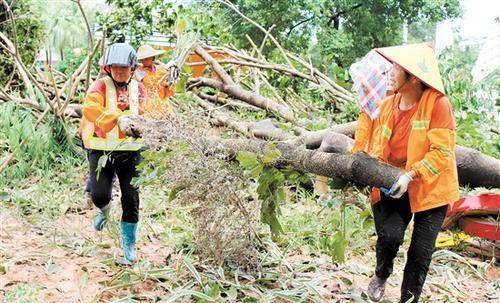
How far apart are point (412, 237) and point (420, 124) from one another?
1.98 feet

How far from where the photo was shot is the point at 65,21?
21484 millimetres

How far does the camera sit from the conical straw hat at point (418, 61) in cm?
316

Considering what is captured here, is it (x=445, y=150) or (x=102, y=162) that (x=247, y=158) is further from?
(x=102, y=162)

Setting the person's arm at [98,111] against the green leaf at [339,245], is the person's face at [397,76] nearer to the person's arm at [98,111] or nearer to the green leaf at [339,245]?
the green leaf at [339,245]

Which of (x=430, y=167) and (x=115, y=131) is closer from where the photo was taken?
(x=430, y=167)

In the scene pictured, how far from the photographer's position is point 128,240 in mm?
4238

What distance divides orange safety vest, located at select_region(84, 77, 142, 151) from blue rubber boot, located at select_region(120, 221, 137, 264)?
53cm

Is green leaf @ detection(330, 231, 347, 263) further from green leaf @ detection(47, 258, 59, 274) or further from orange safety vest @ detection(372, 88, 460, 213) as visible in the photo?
green leaf @ detection(47, 258, 59, 274)

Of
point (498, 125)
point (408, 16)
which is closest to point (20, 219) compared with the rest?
point (498, 125)

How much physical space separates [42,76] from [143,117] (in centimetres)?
511

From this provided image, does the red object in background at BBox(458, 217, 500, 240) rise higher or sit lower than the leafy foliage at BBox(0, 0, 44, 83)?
lower

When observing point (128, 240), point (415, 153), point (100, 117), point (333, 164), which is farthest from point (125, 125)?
point (415, 153)

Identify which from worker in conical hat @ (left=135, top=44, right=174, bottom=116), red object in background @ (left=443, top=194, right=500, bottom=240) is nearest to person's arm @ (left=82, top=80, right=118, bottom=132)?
worker in conical hat @ (left=135, top=44, right=174, bottom=116)

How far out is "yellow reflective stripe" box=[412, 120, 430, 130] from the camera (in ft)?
10.4
